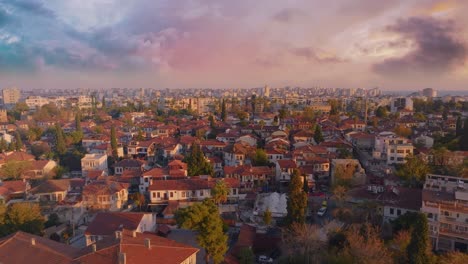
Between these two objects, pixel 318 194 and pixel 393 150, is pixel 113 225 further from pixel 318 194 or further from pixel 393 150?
pixel 393 150

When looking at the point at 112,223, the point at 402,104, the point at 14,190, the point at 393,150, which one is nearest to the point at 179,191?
the point at 112,223

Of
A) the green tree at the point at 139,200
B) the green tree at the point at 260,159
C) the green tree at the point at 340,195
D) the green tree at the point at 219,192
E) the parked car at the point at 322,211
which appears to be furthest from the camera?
the green tree at the point at 260,159

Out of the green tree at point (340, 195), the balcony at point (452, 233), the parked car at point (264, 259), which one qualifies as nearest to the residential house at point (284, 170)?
the green tree at point (340, 195)

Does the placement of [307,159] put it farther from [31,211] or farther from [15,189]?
[15,189]

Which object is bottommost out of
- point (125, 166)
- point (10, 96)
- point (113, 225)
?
point (113, 225)

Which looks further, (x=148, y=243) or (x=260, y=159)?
(x=260, y=159)

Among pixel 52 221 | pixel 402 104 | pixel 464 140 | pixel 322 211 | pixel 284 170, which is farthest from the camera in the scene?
pixel 402 104

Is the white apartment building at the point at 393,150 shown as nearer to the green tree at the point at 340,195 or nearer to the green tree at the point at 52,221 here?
the green tree at the point at 340,195

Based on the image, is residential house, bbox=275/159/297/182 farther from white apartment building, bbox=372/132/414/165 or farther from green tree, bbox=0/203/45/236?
green tree, bbox=0/203/45/236

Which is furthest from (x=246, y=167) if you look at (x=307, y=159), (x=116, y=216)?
(x=116, y=216)
